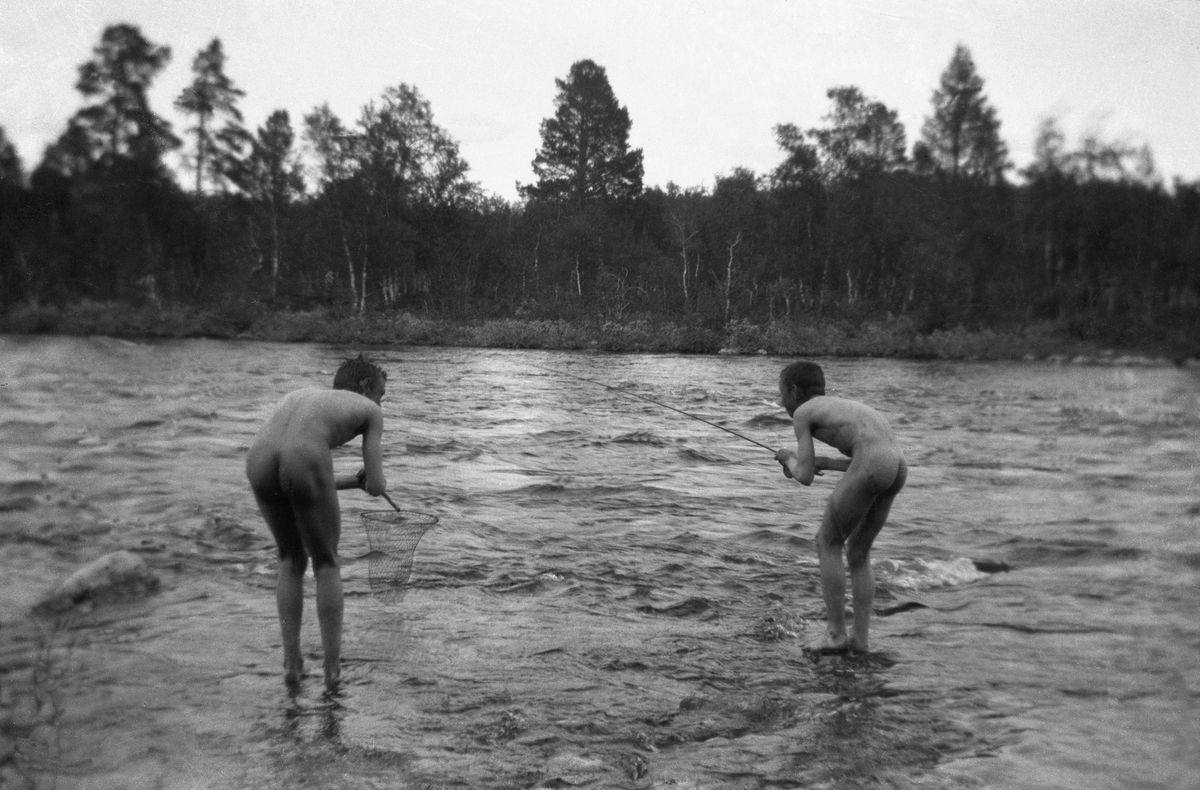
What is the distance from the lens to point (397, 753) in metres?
4.76

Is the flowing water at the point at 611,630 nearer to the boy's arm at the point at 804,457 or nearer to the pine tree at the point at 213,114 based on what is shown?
the boy's arm at the point at 804,457

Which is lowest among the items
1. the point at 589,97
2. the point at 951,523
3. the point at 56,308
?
the point at 951,523

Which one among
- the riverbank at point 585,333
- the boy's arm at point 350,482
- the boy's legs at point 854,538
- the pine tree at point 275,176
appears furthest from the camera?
the pine tree at point 275,176

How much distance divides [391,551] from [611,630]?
1.74 m

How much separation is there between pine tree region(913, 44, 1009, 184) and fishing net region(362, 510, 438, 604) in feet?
42.0

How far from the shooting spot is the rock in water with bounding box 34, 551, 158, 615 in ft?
23.5

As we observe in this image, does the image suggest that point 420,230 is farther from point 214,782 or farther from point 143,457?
point 214,782

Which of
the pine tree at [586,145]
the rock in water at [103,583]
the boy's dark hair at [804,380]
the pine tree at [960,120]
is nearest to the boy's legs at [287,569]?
the rock in water at [103,583]

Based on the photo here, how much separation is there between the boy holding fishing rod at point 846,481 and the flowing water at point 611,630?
0.38 metres

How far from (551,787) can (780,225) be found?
52.3m

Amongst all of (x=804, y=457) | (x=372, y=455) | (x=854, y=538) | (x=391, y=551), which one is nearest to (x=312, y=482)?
(x=372, y=455)

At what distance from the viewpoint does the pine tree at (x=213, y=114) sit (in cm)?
4081

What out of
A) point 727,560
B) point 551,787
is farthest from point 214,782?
point 727,560

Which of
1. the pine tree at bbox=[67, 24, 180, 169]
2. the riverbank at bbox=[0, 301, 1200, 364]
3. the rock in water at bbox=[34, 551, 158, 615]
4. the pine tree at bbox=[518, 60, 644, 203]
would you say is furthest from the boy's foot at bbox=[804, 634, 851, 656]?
the pine tree at bbox=[518, 60, 644, 203]
